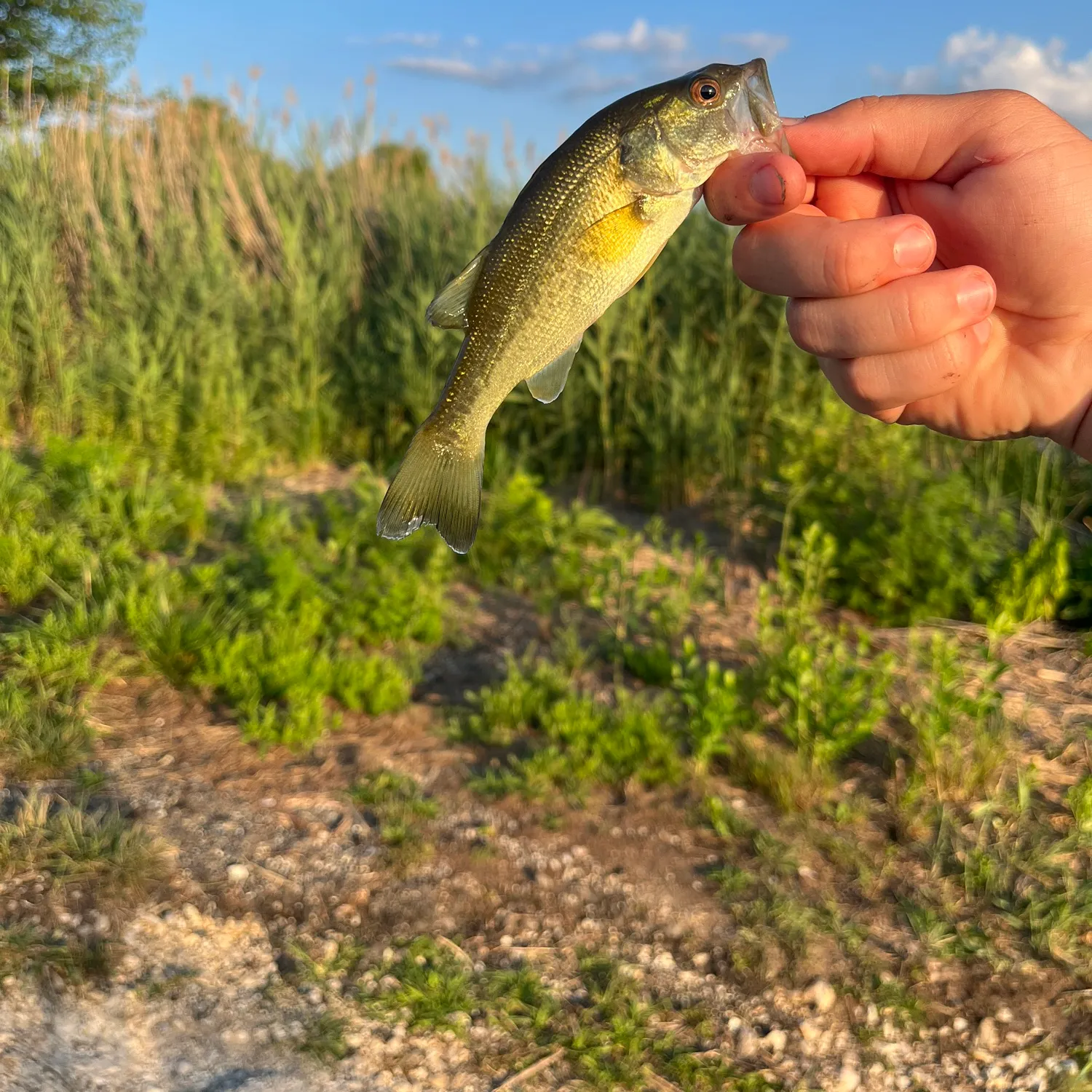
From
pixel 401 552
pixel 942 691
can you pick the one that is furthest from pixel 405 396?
pixel 942 691

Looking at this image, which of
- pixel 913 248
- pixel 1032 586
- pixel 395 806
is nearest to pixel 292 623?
pixel 395 806

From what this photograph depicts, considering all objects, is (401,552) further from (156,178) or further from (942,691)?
(156,178)

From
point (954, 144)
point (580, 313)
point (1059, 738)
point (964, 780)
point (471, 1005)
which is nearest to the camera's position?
point (580, 313)

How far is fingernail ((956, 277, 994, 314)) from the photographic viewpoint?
1.96 metres

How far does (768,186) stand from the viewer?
187 centimetres

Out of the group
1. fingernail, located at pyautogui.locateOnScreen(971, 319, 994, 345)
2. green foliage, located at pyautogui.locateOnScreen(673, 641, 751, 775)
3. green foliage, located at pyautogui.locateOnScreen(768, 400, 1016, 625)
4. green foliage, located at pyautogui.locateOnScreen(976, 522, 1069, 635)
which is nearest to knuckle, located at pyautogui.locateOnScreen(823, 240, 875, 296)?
fingernail, located at pyautogui.locateOnScreen(971, 319, 994, 345)

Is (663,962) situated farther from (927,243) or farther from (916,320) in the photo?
(927,243)

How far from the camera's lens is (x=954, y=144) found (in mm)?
2176

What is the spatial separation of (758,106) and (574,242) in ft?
1.30

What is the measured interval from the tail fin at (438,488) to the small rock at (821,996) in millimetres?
1749

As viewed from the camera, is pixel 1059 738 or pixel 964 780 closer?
pixel 964 780

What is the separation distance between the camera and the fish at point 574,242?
1681 mm

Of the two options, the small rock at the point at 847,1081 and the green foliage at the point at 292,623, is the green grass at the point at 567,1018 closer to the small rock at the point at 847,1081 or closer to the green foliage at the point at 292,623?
the small rock at the point at 847,1081

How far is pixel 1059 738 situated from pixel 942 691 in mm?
707
